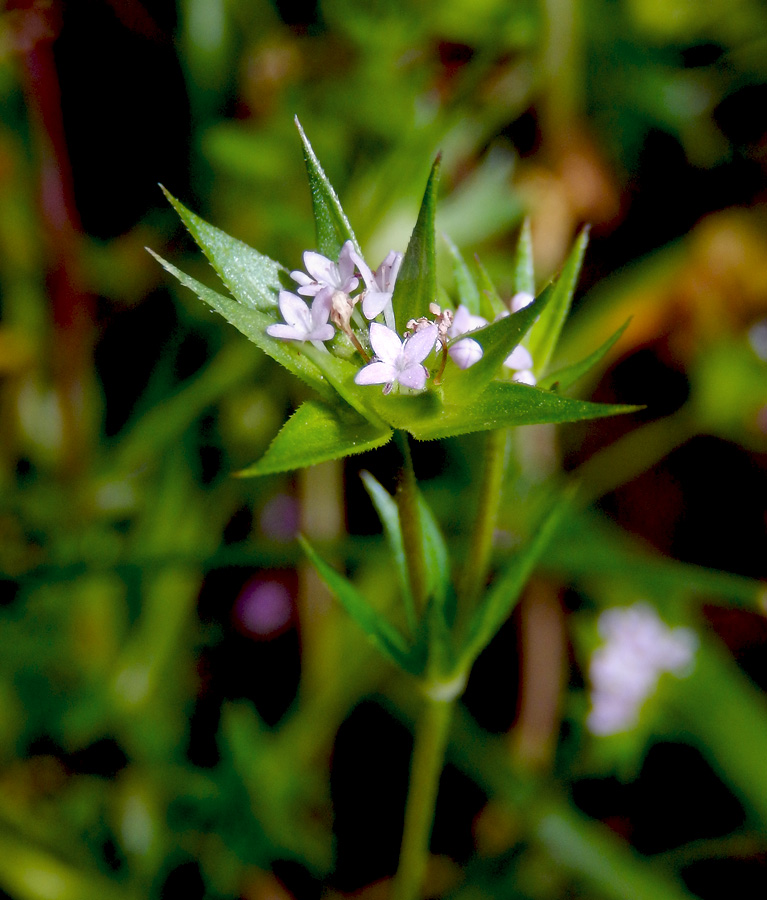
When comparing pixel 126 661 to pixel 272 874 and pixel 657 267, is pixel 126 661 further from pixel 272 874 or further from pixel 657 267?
pixel 657 267

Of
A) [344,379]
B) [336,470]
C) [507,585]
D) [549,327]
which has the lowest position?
[336,470]

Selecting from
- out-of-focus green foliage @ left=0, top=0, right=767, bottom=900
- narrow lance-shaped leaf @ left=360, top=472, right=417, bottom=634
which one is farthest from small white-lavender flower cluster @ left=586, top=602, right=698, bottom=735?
narrow lance-shaped leaf @ left=360, top=472, right=417, bottom=634

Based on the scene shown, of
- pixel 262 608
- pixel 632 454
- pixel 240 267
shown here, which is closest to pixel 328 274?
pixel 240 267

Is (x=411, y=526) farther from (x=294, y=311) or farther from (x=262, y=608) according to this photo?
(x=262, y=608)

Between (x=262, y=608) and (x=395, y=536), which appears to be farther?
(x=262, y=608)

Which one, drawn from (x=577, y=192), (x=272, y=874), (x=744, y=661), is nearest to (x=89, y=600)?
(x=272, y=874)

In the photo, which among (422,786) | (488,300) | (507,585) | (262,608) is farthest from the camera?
(262,608)

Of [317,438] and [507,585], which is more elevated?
[317,438]
